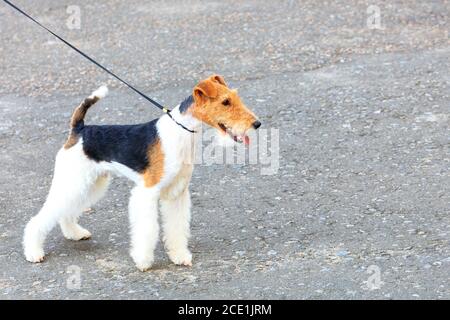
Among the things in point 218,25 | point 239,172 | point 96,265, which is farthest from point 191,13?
point 96,265

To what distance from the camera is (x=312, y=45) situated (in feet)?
35.0

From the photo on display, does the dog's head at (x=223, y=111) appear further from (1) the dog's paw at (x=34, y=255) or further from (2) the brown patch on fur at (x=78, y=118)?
(1) the dog's paw at (x=34, y=255)

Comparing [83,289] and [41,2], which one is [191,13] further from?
[83,289]

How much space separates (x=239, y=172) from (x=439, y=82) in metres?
3.05

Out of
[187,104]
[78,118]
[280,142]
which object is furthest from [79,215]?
[280,142]

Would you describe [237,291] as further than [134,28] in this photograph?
No

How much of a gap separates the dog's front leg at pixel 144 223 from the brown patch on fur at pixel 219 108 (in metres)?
0.66

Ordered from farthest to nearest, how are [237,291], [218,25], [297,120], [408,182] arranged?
[218,25] → [297,120] → [408,182] → [237,291]

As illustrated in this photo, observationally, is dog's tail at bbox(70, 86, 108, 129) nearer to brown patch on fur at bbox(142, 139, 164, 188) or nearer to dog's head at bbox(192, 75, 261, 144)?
brown patch on fur at bbox(142, 139, 164, 188)

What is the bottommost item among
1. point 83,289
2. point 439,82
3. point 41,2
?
point 83,289

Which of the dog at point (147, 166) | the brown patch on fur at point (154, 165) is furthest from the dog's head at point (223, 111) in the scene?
the brown patch on fur at point (154, 165)

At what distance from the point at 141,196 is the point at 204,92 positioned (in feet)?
2.83

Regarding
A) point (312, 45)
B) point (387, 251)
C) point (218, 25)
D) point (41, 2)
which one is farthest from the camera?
point (41, 2)

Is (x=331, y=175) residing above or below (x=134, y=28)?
below
